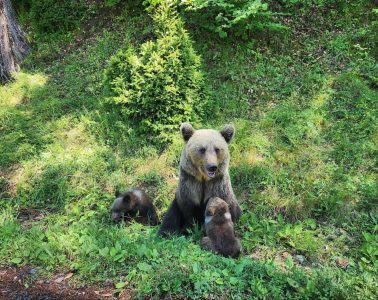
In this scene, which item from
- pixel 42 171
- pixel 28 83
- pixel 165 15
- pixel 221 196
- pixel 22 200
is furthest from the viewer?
pixel 28 83

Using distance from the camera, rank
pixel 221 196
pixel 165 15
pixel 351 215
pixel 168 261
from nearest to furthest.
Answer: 1. pixel 168 261
2. pixel 221 196
3. pixel 351 215
4. pixel 165 15

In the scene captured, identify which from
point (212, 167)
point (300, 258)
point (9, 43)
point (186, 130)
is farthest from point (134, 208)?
point (9, 43)

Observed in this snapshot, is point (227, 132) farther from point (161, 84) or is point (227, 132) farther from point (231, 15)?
point (231, 15)

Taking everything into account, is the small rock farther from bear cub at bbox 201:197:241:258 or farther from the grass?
bear cub at bbox 201:197:241:258

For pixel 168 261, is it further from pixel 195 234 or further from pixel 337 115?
pixel 337 115

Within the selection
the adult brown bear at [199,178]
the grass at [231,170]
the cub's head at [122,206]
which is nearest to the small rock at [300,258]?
the grass at [231,170]

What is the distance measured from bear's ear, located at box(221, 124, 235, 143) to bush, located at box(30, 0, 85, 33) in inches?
258

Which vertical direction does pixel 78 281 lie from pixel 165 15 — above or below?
below

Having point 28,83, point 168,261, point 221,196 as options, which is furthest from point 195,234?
point 28,83

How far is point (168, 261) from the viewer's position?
179 inches

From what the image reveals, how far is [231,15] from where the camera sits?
8406 mm

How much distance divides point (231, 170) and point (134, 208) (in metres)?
1.76

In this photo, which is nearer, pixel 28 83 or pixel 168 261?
pixel 168 261

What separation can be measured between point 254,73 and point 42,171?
445cm
